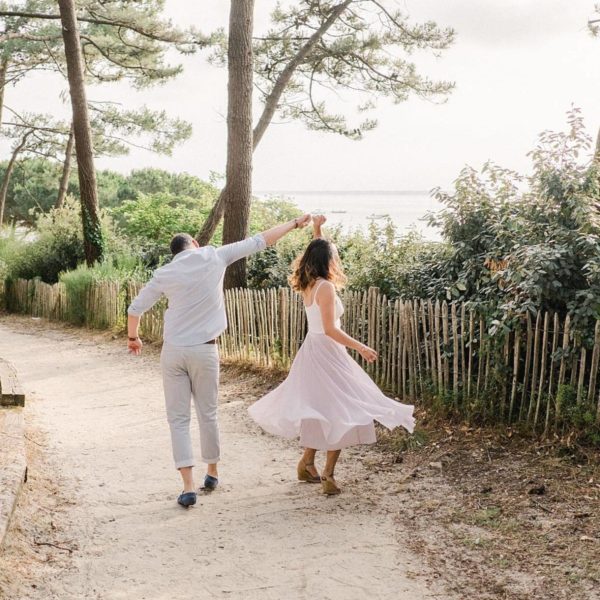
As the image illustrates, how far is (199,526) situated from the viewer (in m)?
5.32

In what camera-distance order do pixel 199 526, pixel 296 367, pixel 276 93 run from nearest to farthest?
pixel 199 526 → pixel 296 367 → pixel 276 93

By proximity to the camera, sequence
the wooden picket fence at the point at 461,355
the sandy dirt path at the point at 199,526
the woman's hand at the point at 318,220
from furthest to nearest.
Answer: the wooden picket fence at the point at 461,355
the woman's hand at the point at 318,220
the sandy dirt path at the point at 199,526

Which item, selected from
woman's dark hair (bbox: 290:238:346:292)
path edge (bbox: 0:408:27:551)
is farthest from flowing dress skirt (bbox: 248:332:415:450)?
path edge (bbox: 0:408:27:551)

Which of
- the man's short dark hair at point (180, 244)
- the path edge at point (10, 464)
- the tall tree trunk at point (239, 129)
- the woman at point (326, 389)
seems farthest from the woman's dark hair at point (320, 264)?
the tall tree trunk at point (239, 129)

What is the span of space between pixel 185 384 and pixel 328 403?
103cm

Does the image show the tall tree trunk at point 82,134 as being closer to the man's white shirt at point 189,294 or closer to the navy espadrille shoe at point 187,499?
the man's white shirt at point 189,294

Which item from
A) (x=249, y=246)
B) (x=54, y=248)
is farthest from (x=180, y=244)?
(x=54, y=248)

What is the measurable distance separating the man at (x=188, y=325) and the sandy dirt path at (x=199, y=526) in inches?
21.0

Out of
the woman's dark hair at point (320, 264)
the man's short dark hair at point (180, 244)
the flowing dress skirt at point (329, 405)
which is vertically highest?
the man's short dark hair at point (180, 244)

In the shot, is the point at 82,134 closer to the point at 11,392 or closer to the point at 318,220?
the point at 11,392

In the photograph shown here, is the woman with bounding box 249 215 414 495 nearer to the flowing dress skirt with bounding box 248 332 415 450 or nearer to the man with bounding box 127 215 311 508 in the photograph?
the flowing dress skirt with bounding box 248 332 415 450

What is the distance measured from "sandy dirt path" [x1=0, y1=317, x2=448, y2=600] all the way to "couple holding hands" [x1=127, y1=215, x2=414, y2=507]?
0.38 meters

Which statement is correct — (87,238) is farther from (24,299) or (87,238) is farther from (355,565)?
(355,565)

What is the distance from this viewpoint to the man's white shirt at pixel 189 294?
5.59m
